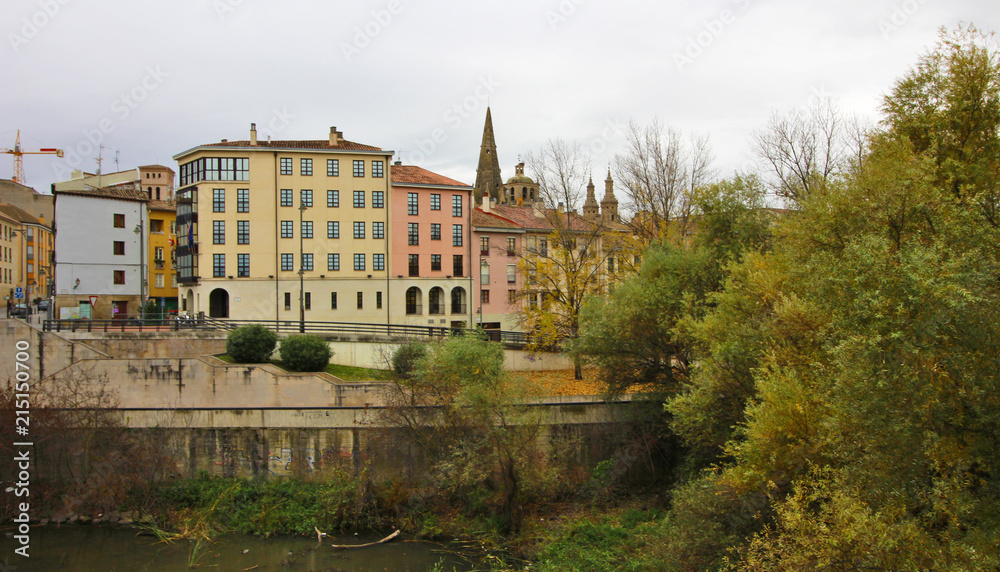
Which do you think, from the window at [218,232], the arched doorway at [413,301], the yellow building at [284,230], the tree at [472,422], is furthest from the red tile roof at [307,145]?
the tree at [472,422]

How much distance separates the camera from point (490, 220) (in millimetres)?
48094

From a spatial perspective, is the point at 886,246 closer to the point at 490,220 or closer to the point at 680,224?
the point at 680,224

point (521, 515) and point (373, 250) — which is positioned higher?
point (373, 250)

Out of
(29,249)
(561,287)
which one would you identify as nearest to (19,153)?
(29,249)

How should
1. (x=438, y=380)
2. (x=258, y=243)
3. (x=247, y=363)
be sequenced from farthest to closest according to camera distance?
(x=258, y=243), (x=247, y=363), (x=438, y=380)

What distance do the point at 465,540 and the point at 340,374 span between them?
11064 millimetres

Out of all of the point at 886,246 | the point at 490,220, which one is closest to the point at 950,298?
the point at 886,246

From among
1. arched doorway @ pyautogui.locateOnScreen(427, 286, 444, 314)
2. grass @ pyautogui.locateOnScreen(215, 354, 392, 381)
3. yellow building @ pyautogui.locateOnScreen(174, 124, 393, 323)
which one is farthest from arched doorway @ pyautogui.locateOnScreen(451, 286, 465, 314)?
grass @ pyautogui.locateOnScreen(215, 354, 392, 381)

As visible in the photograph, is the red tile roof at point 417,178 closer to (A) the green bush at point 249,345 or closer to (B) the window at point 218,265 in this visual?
(B) the window at point 218,265

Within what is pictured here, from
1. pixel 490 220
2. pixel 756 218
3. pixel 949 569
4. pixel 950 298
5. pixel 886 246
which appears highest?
pixel 490 220

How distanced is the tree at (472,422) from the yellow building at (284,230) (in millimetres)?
17817

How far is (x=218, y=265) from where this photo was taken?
39.3 metres

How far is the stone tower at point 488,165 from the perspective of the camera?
3492 inches

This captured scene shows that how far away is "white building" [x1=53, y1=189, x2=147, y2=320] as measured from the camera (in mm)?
41219
